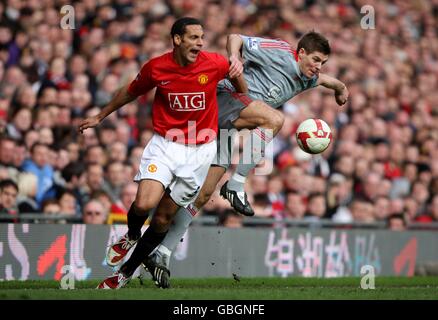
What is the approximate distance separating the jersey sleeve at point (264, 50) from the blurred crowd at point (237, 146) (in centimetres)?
302

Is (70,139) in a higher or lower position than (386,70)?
lower

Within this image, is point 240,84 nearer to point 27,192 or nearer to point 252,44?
point 252,44

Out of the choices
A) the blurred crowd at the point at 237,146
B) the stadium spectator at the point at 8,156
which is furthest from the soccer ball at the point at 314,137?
the stadium spectator at the point at 8,156

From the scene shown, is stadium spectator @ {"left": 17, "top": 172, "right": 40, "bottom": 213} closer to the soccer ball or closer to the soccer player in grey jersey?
the soccer player in grey jersey

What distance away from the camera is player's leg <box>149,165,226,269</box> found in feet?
35.9

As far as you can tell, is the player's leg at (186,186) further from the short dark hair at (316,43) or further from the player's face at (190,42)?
the short dark hair at (316,43)

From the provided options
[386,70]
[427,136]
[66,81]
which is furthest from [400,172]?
[66,81]

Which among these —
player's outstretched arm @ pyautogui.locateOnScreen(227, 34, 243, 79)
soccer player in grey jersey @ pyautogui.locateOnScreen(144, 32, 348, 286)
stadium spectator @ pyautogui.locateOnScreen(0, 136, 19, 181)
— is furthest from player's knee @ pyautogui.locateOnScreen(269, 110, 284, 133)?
stadium spectator @ pyautogui.locateOnScreen(0, 136, 19, 181)

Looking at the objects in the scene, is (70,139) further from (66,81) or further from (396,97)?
(396,97)

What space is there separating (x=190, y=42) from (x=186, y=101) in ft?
1.85

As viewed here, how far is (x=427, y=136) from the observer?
1967 cm
